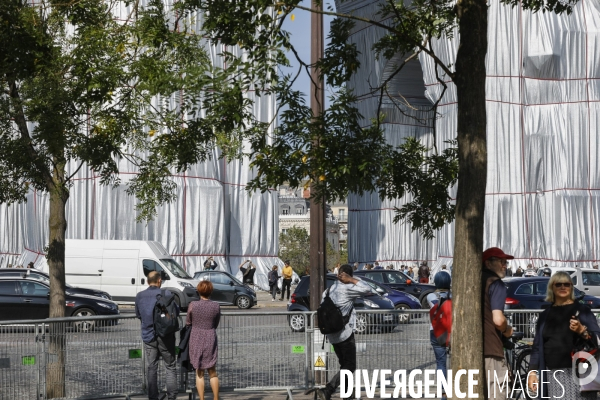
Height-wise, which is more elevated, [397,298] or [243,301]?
[397,298]

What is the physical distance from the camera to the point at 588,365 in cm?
779

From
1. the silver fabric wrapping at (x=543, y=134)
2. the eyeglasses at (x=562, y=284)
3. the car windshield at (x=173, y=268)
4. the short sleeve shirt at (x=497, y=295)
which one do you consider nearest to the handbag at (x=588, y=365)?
the eyeglasses at (x=562, y=284)

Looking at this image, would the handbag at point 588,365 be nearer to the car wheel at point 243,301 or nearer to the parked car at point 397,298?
the parked car at point 397,298

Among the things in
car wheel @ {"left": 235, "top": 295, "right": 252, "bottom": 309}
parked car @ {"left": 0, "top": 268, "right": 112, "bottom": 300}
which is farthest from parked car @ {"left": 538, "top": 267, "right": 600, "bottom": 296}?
parked car @ {"left": 0, "top": 268, "right": 112, "bottom": 300}

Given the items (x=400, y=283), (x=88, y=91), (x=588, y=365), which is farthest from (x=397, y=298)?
(x=588, y=365)

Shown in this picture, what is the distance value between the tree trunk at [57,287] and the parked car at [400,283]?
681 inches

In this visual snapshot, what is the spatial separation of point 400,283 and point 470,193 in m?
22.8

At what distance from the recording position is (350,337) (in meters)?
10.8

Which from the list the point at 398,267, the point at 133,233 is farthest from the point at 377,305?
the point at 398,267

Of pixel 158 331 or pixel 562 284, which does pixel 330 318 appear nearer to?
pixel 158 331

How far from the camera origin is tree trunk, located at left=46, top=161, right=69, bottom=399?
38.7ft

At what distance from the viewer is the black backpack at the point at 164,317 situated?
11.3 metres

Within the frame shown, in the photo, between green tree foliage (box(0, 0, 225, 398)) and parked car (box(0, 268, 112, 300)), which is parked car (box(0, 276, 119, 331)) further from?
green tree foliage (box(0, 0, 225, 398))

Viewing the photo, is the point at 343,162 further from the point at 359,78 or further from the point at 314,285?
the point at 359,78
